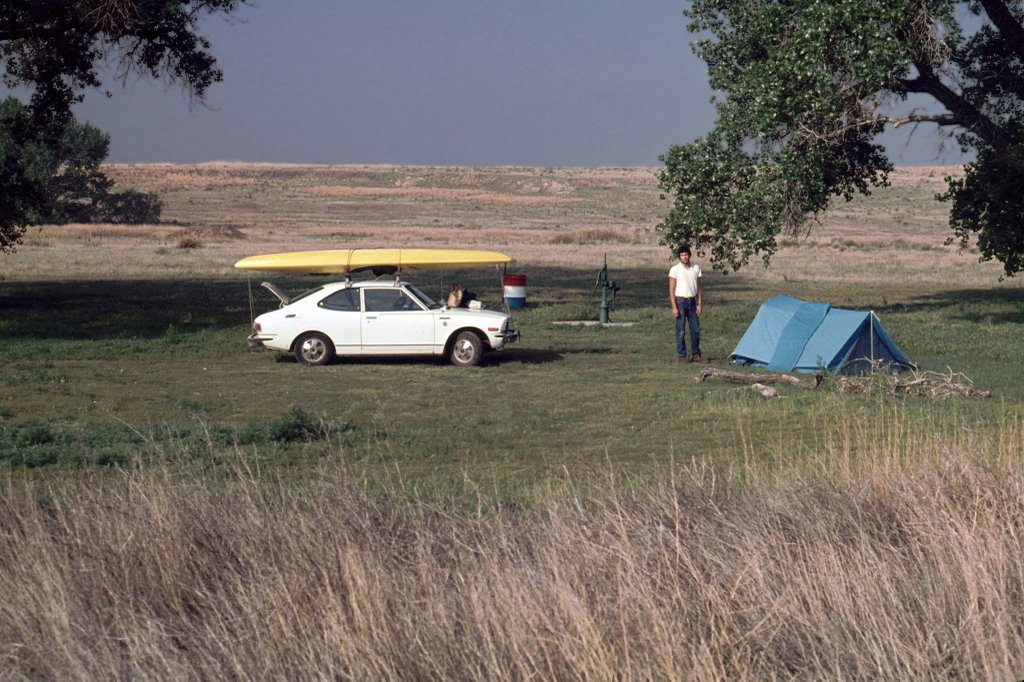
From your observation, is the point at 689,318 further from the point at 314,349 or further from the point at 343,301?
the point at 314,349

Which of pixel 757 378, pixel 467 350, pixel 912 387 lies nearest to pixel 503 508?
pixel 912 387

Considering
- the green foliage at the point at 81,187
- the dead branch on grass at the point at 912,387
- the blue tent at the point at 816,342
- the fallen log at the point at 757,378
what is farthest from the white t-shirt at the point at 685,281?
the green foliage at the point at 81,187

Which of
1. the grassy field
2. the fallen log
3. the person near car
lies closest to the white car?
the grassy field

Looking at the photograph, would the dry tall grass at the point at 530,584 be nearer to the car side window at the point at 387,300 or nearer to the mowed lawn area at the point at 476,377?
the mowed lawn area at the point at 476,377

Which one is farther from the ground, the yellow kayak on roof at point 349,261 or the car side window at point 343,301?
the yellow kayak on roof at point 349,261

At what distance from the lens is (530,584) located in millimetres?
5691

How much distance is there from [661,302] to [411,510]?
83.5ft

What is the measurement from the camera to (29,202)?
26.4 m

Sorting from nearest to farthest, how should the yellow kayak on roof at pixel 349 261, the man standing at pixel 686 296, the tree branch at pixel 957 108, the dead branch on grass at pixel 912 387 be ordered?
the dead branch on grass at pixel 912 387, the man standing at pixel 686 296, the yellow kayak on roof at pixel 349 261, the tree branch at pixel 957 108

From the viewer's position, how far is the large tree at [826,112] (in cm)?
2211

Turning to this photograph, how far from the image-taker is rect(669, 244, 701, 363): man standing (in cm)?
1870

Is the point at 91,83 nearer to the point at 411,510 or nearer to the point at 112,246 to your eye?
the point at 411,510

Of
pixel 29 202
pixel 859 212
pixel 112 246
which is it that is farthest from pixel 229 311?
pixel 859 212

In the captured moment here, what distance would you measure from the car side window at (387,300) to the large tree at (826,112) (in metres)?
7.98
